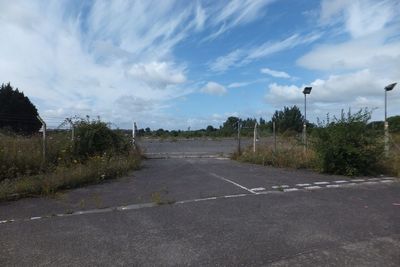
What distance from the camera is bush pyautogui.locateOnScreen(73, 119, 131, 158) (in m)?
16.4

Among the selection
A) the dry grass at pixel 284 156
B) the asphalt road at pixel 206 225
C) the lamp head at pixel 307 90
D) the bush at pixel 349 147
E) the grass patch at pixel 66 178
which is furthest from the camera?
the lamp head at pixel 307 90

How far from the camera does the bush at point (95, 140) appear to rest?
53.7ft

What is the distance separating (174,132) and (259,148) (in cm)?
3815

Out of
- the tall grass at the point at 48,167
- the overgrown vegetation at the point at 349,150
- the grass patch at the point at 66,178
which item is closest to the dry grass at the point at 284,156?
the overgrown vegetation at the point at 349,150

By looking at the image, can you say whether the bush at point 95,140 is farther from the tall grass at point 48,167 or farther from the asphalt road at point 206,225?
the asphalt road at point 206,225

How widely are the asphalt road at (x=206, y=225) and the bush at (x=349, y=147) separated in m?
3.00

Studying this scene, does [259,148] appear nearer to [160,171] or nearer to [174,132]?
[160,171]

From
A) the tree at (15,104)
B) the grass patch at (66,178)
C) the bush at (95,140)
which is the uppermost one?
the tree at (15,104)

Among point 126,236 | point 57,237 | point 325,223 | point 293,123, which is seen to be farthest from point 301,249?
point 293,123

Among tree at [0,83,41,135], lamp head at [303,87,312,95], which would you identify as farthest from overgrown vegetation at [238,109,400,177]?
tree at [0,83,41,135]

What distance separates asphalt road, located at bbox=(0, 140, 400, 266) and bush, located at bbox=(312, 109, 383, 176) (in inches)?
118

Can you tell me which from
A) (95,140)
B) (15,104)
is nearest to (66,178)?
(95,140)

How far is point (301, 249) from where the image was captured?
19.5 ft

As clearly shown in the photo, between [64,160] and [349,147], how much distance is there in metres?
10.3
